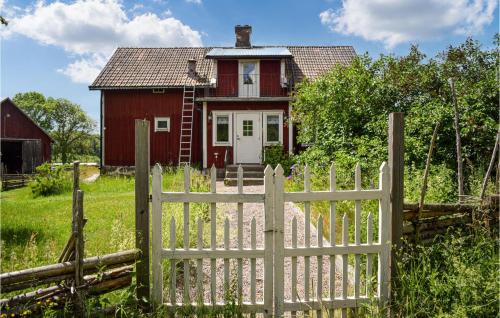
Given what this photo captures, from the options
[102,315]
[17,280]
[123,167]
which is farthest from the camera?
[123,167]

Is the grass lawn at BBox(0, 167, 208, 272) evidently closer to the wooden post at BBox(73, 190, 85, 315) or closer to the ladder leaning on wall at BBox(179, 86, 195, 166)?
the wooden post at BBox(73, 190, 85, 315)

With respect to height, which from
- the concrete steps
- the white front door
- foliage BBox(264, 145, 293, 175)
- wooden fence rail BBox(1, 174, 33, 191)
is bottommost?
wooden fence rail BBox(1, 174, 33, 191)

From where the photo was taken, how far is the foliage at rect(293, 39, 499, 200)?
8016mm

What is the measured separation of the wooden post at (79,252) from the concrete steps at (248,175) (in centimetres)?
817

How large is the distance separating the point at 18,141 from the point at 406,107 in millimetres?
23085

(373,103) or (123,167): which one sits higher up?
(373,103)

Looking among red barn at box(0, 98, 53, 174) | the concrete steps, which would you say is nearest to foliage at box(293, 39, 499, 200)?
the concrete steps

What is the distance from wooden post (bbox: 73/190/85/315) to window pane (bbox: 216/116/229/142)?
12.5 meters

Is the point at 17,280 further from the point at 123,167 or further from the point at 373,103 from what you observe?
the point at 123,167

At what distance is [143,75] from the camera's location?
16500 mm

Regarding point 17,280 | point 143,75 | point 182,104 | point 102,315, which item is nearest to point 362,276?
point 102,315

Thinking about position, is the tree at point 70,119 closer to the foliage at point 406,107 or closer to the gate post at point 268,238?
the foliage at point 406,107

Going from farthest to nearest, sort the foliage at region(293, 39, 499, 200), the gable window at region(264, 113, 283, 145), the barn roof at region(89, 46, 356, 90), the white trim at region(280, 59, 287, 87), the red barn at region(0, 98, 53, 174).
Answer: the red barn at region(0, 98, 53, 174) < the barn roof at region(89, 46, 356, 90) < the white trim at region(280, 59, 287, 87) < the gable window at region(264, 113, 283, 145) < the foliage at region(293, 39, 499, 200)

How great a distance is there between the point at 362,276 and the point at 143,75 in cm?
1497
